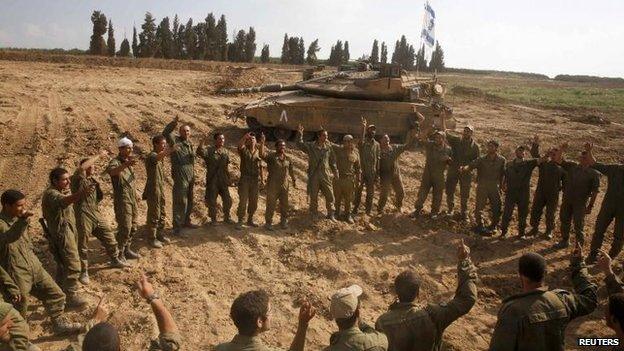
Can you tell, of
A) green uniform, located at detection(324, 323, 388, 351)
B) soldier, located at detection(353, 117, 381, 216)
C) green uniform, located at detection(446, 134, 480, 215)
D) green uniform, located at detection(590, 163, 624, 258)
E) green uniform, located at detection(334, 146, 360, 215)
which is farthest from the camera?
green uniform, located at detection(446, 134, 480, 215)

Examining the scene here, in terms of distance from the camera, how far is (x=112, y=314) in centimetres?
591

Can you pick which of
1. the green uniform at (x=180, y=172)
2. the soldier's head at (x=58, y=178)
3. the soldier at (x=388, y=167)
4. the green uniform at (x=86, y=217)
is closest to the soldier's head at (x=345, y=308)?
the soldier's head at (x=58, y=178)

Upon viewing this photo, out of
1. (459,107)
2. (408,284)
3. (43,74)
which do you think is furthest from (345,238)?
(43,74)

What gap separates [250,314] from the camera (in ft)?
10.1

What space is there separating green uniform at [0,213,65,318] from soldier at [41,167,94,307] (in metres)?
0.57

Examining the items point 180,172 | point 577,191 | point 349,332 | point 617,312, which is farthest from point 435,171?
point 349,332

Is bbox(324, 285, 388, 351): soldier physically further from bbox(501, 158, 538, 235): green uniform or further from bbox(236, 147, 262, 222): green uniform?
bbox(501, 158, 538, 235): green uniform

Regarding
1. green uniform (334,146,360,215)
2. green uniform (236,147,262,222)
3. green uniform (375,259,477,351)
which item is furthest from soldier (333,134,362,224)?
green uniform (375,259,477,351)

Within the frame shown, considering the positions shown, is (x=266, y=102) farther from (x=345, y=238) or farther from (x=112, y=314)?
(x=112, y=314)

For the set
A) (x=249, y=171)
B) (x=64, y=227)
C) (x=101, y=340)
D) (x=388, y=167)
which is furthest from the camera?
(x=388, y=167)

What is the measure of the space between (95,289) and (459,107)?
86.8 ft

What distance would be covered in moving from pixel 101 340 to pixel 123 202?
4.33 metres

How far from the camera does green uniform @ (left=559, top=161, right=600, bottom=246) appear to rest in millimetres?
8133

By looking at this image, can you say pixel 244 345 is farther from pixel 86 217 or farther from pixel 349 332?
pixel 86 217
